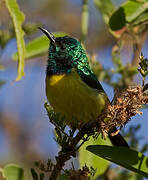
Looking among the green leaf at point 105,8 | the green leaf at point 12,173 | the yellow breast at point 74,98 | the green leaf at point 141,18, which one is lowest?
the green leaf at point 12,173

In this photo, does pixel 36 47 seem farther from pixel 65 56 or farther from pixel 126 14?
pixel 126 14

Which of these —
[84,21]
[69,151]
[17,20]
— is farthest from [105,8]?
[69,151]

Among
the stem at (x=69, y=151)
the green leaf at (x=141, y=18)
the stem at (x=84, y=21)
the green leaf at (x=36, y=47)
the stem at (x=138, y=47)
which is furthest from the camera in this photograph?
the stem at (x=138, y=47)

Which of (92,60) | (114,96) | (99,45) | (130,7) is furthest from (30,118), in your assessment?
(114,96)

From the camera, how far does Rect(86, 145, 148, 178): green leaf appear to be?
6.00ft

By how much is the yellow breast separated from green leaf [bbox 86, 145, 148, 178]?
723mm

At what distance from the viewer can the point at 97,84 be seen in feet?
9.21

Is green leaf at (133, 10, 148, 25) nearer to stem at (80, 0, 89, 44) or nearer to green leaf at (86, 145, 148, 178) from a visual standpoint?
stem at (80, 0, 89, 44)

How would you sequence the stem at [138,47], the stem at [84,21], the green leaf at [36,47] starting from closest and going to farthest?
the green leaf at [36,47]
the stem at [84,21]
the stem at [138,47]

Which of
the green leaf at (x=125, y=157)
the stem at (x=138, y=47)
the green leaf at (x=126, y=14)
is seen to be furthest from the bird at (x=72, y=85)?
the green leaf at (x=125, y=157)

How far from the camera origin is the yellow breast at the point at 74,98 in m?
2.63

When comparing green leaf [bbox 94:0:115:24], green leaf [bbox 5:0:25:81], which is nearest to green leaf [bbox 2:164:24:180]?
green leaf [bbox 5:0:25:81]

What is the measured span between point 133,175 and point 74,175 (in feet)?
3.45

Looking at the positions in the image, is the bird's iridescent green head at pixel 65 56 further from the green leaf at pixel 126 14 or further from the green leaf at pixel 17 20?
the green leaf at pixel 17 20
